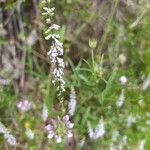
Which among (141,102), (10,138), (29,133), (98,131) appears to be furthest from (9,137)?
(141,102)

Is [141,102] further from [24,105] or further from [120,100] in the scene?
[24,105]

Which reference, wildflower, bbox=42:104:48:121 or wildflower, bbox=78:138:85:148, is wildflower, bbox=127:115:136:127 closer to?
wildflower, bbox=78:138:85:148

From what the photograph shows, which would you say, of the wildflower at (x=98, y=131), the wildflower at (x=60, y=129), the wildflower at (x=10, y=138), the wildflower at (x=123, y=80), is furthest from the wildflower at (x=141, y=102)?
the wildflower at (x=10, y=138)

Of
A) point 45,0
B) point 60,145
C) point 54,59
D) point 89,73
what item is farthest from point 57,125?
point 45,0

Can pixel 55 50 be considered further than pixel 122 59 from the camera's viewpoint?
No

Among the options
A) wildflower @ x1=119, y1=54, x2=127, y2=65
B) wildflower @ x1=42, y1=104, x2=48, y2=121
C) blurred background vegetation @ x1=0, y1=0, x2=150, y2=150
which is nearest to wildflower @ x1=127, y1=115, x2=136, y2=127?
blurred background vegetation @ x1=0, y1=0, x2=150, y2=150

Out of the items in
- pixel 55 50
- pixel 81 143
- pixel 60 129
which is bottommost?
pixel 81 143

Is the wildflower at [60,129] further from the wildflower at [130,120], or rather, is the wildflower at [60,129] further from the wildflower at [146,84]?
the wildflower at [146,84]

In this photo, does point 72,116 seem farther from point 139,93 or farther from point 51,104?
point 139,93
